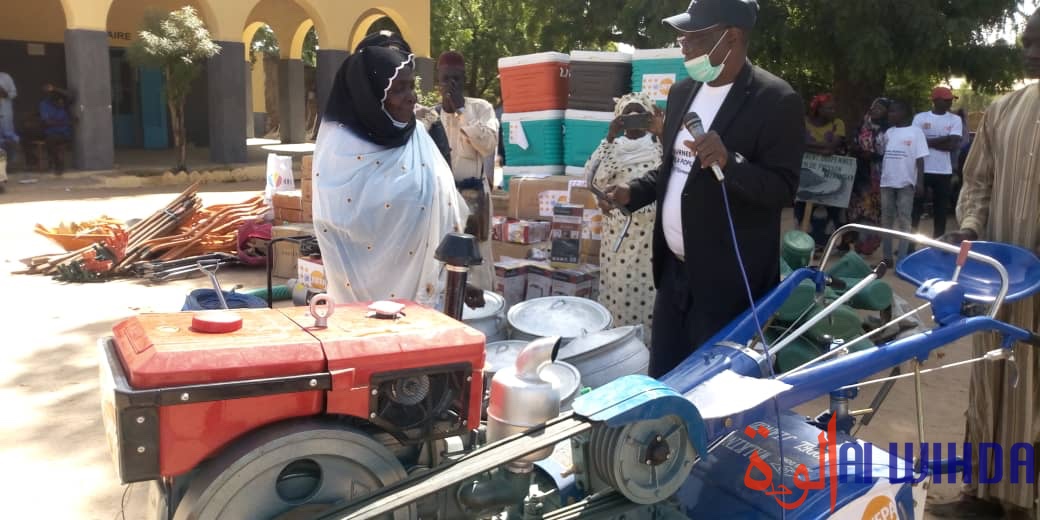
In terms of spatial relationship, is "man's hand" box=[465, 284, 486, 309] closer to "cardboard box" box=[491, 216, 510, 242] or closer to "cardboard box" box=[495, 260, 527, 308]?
"cardboard box" box=[495, 260, 527, 308]

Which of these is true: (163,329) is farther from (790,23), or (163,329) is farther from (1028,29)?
(790,23)

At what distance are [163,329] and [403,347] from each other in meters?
0.52

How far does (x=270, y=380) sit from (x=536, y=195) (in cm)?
507

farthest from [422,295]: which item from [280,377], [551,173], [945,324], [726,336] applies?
[551,173]

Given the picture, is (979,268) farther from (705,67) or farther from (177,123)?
(177,123)

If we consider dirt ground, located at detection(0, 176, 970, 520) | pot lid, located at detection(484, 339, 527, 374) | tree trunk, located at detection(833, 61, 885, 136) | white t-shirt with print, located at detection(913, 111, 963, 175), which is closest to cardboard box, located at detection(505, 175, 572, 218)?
dirt ground, located at detection(0, 176, 970, 520)

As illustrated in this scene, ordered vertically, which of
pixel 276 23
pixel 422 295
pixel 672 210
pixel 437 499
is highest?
pixel 276 23

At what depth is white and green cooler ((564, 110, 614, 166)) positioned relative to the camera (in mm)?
6914

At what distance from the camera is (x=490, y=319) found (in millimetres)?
4160

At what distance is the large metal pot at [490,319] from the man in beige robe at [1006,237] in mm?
2129

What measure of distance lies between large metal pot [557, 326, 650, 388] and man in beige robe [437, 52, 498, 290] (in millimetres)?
1942

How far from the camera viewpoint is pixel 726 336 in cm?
229

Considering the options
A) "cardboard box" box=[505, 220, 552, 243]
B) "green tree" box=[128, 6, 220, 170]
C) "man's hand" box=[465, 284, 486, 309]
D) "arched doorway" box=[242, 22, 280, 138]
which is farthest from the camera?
"arched doorway" box=[242, 22, 280, 138]

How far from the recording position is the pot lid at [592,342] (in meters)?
3.41
